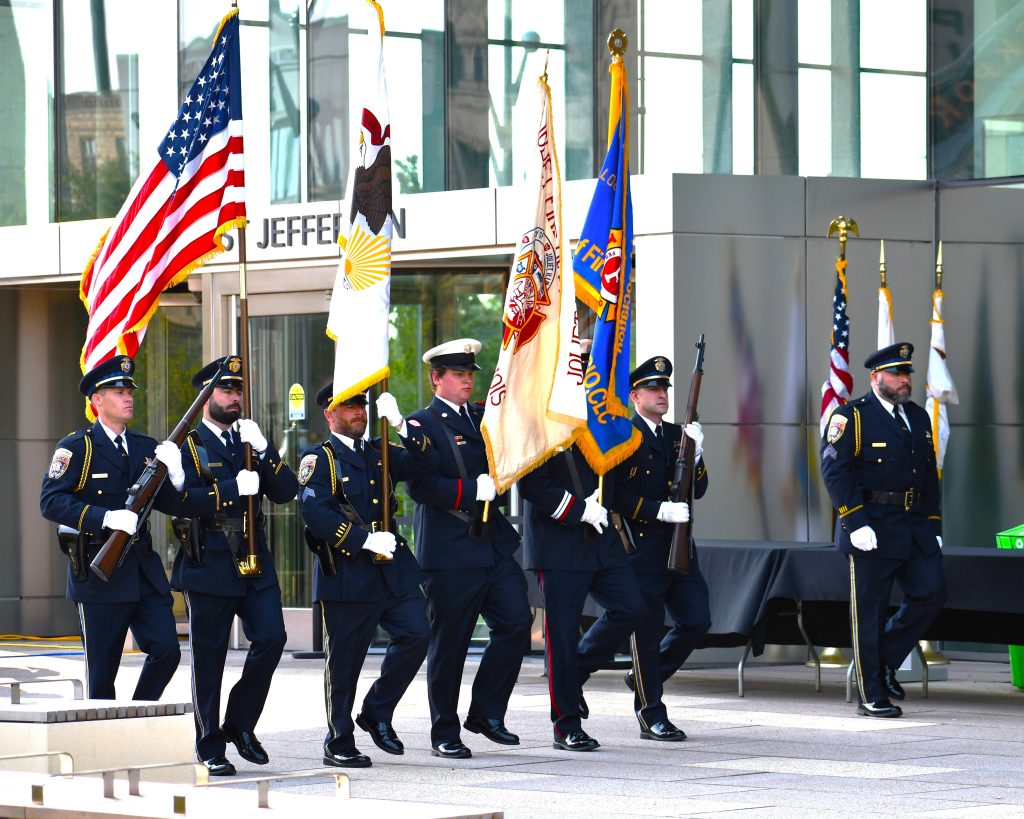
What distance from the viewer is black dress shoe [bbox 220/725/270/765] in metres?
9.11

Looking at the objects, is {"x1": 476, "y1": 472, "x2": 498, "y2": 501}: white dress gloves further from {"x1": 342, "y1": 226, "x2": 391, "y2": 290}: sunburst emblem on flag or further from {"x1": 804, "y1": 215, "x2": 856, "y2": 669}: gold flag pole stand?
{"x1": 804, "y1": 215, "x2": 856, "y2": 669}: gold flag pole stand

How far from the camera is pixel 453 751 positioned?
948 cm

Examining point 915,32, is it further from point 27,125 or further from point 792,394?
point 27,125

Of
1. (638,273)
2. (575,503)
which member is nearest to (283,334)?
(638,273)

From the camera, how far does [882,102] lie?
1575cm

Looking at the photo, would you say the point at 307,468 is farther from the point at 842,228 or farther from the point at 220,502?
the point at 842,228

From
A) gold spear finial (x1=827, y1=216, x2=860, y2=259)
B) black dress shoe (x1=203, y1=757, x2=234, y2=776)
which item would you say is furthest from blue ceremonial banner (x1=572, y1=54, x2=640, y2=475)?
gold spear finial (x1=827, y1=216, x2=860, y2=259)

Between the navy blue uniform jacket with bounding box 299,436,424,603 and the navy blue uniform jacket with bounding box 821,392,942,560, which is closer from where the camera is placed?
the navy blue uniform jacket with bounding box 299,436,424,603

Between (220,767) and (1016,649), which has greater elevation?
(220,767)

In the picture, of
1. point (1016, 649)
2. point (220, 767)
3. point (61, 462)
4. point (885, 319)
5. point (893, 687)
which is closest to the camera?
point (220, 767)

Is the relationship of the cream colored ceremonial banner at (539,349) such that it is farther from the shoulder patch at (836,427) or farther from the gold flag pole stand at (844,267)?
the gold flag pole stand at (844,267)

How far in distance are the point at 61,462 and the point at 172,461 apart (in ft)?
1.74

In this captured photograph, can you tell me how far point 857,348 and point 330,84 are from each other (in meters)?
4.85

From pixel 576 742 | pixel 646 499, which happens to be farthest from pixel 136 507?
pixel 646 499
